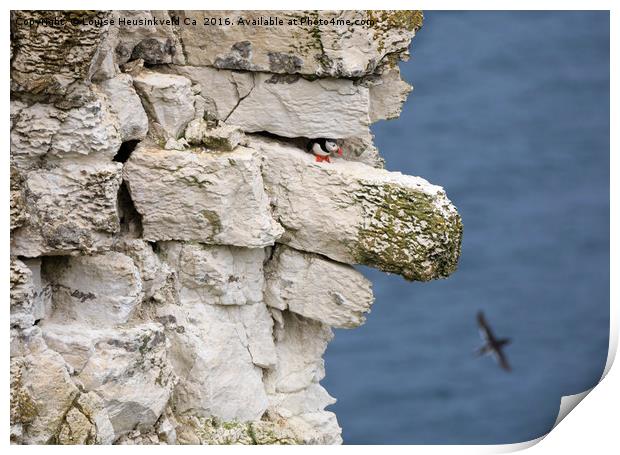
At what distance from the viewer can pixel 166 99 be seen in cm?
1231

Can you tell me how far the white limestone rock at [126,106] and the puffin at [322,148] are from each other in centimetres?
144

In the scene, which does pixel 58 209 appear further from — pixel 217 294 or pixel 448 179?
pixel 448 179

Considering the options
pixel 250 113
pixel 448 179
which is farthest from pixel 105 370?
pixel 448 179

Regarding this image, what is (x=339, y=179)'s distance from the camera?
12766mm

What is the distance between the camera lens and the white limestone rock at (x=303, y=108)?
12.6 metres

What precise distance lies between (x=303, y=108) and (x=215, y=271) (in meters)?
1.43

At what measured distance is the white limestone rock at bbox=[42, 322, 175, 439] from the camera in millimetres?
11875

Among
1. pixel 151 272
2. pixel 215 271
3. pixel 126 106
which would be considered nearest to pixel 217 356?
pixel 215 271

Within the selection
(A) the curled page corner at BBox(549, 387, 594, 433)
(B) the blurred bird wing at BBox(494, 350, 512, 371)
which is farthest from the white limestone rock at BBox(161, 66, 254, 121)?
(B) the blurred bird wing at BBox(494, 350, 512, 371)

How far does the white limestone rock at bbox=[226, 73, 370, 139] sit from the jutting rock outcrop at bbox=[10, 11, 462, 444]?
0.04ft

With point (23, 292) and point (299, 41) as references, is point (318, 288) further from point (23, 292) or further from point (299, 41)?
point (23, 292)

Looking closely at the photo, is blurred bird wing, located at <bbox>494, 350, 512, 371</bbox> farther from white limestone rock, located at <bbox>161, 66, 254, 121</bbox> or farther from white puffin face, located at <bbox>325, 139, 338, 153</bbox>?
white limestone rock, located at <bbox>161, 66, 254, 121</bbox>

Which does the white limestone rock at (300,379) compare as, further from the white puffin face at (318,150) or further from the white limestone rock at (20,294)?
the white limestone rock at (20,294)

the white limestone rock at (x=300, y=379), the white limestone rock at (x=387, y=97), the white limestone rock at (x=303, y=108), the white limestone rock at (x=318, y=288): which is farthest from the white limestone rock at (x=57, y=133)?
the white limestone rock at (x=300, y=379)
